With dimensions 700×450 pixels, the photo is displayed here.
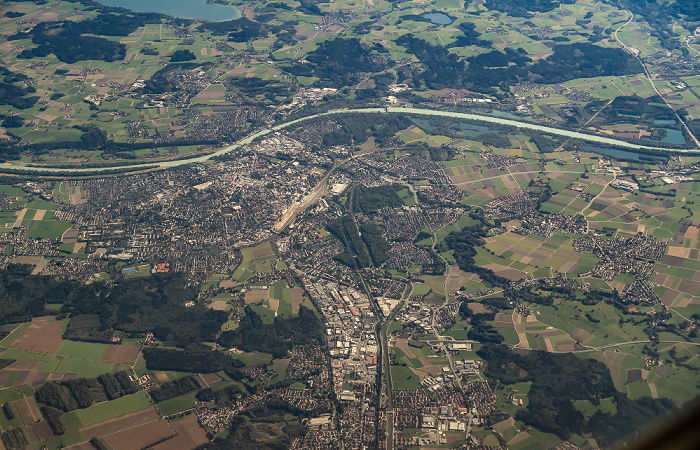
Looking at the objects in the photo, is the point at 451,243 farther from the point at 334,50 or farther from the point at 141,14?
the point at 141,14

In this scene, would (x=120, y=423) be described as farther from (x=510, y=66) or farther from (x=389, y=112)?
(x=510, y=66)

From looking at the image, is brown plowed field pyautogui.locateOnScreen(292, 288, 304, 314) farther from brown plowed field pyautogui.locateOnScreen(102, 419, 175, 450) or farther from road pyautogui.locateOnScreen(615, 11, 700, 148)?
road pyautogui.locateOnScreen(615, 11, 700, 148)

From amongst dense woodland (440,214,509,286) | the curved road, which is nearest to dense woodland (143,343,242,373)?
dense woodland (440,214,509,286)

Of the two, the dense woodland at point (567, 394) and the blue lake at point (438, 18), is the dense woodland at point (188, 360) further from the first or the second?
the blue lake at point (438, 18)

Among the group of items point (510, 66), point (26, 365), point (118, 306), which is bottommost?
point (510, 66)

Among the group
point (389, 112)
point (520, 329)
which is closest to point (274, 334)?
point (520, 329)

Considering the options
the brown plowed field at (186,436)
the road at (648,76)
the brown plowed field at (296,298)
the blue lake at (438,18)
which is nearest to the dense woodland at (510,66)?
the road at (648,76)
